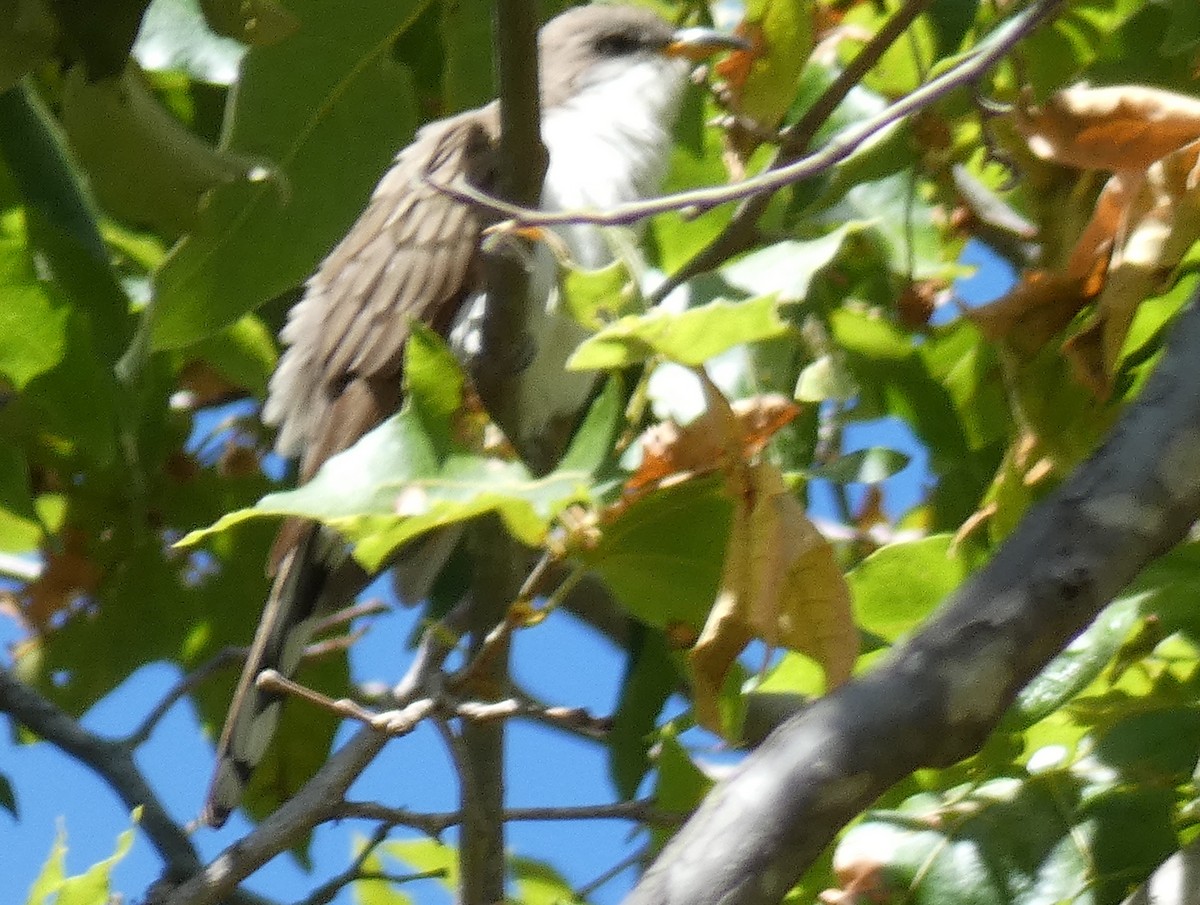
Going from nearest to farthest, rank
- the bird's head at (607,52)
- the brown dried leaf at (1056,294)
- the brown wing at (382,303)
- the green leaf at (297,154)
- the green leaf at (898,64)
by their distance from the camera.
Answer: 1. the brown dried leaf at (1056,294)
2. the green leaf at (297,154)
3. the green leaf at (898,64)
4. the brown wing at (382,303)
5. the bird's head at (607,52)

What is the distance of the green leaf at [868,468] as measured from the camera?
1.88 m

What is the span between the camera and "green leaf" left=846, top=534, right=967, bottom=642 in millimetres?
1991

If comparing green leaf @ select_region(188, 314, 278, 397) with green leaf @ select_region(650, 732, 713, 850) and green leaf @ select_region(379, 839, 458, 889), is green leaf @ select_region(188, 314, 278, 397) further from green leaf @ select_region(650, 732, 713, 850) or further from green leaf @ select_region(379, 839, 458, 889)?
green leaf @ select_region(650, 732, 713, 850)

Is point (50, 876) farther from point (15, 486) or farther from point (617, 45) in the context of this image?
point (617, 45)

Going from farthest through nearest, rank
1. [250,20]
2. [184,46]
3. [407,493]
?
[184,46] → [407,493] → [250,20]

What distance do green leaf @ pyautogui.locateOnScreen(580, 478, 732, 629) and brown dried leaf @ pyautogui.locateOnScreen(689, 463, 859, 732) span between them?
0.17m

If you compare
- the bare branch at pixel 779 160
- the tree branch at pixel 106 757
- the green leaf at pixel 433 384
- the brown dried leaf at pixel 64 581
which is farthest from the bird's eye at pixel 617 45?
the green leaf at pixel 433 384

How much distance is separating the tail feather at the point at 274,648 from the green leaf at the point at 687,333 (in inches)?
57.1

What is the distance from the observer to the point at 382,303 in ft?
Result: 10.6

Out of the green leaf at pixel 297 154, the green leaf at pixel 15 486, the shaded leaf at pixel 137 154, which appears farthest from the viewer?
the green leaf at pixel 15 486

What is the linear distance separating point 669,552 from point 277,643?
1.31 metres

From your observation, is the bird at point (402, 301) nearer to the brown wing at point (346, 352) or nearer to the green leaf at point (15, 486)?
the brown wing at point (346, 352)

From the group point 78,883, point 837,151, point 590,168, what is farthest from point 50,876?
point 590,168

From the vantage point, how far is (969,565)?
200 cm
